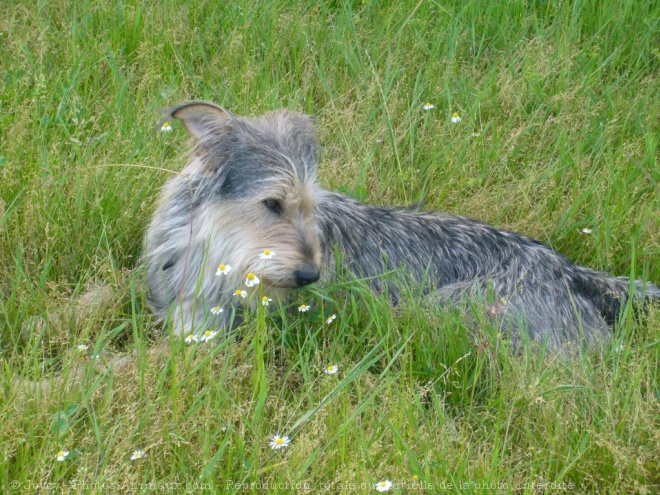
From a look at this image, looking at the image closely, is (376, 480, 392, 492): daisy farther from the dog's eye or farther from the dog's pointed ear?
the dog's pointed ear

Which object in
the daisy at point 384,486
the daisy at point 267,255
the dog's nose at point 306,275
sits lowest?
the daisy at point 384,486

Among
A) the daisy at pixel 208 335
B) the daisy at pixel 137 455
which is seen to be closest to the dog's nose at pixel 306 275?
the daisy at pixel 208 335

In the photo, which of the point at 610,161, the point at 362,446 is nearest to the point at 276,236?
the point at 362,446

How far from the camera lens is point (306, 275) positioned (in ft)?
13.1

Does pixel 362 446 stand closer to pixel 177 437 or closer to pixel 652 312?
pixel 177 437

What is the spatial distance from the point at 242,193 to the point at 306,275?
1.86ft

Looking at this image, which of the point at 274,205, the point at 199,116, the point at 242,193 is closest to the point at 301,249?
the point at 274,205

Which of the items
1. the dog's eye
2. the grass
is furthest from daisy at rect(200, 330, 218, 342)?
the dog's eye

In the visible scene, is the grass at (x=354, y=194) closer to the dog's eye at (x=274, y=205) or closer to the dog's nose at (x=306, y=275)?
the dog's nose at (x=306, y=275)

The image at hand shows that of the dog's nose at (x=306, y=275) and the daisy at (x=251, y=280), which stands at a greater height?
the daisy at (x=251, y=280)

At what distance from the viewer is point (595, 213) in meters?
5.35

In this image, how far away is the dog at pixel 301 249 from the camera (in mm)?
4160

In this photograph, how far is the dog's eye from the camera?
4234 mm

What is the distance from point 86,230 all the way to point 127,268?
318 mm
